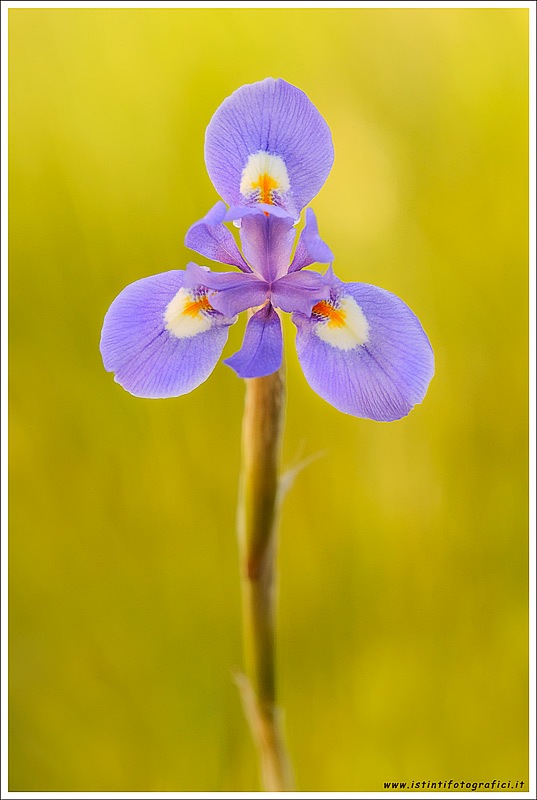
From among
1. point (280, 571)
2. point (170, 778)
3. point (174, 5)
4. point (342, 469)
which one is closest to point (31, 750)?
point (170, 778)

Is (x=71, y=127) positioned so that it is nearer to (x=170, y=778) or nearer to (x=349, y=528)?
(x=349, y=528)

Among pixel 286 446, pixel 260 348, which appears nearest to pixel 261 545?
pixel 260 348

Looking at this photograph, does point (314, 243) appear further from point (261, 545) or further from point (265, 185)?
point (261, 545)

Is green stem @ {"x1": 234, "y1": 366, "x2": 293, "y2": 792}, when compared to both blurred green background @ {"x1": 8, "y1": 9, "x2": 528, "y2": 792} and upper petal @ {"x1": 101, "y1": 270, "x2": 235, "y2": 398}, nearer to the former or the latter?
upper petal @ {"x1": 101, "y1": 270, "x2": 235, "y2": 398}

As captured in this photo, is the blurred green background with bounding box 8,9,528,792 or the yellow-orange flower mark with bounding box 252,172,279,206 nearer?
the yellow-orange flower mark with bounding box 252,172,279,206

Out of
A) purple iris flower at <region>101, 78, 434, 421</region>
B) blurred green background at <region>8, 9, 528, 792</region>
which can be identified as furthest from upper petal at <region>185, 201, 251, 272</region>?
blurred green background at <region>8, 9, 528, 792</region>

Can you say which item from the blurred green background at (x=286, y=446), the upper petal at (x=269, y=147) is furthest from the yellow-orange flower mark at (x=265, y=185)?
the blurred green background at (x=286, y=446)
